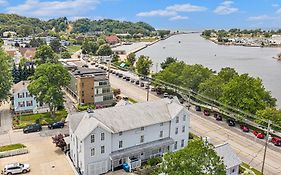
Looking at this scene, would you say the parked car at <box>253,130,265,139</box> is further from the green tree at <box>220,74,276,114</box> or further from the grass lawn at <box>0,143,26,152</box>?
the grass lawn at <box>0,143,26,152</box>

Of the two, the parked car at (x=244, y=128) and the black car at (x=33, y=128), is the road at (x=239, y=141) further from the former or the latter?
Result: the black car at (x=33, y=128)

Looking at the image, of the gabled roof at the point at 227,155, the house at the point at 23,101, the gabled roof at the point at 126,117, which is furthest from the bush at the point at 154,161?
the house at the point at 23,101

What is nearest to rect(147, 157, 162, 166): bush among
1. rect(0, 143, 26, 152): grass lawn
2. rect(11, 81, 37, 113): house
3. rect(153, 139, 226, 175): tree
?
rect(153, 139, 226, 175): tree

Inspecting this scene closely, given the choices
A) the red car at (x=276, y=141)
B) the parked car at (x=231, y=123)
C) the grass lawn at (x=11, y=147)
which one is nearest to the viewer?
the grass lawn at (x=11, y=147)

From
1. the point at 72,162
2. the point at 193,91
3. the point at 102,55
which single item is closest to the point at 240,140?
the point at 193,91

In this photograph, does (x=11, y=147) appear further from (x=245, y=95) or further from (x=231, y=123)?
(x=245, y=95)

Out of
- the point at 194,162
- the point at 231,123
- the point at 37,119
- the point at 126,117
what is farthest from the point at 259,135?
the point at 37,119
